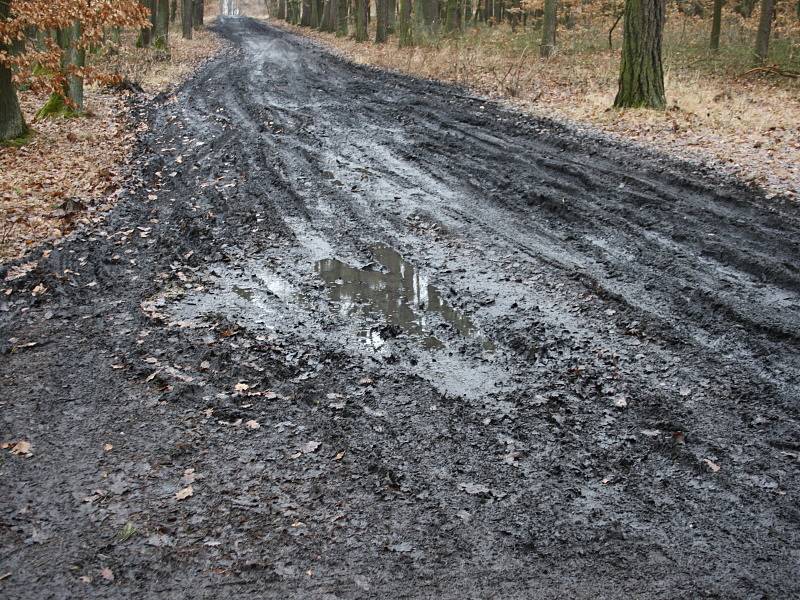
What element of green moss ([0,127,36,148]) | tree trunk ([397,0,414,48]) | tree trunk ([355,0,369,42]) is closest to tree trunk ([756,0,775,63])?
tree trunk ([397,0,414,48])

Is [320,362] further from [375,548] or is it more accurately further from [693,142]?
[693,142]

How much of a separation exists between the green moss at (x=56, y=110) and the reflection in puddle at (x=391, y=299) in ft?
33.2

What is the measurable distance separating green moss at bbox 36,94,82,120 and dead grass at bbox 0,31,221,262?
208mm

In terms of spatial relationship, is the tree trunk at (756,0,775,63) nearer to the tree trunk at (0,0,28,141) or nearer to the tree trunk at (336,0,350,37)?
the tree trunk at (0,0,28,141)

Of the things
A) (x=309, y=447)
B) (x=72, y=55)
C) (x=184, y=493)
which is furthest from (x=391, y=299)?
(x=72, y=55)

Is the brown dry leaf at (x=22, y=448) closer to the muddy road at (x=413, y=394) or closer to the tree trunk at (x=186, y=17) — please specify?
the muddy road at (x=413, y=394)

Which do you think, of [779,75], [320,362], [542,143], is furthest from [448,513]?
[779,75]

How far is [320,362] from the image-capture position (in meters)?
5.60

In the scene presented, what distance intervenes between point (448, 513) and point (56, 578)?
207 cm

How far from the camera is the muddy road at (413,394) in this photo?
11.8ft

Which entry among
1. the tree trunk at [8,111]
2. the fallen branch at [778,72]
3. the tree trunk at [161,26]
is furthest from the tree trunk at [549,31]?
the tree trunk at [8,111]

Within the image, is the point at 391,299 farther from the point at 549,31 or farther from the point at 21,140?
the point at 549,31

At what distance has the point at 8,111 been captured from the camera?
41.0ft

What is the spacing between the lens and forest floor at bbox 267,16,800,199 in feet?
35.3
